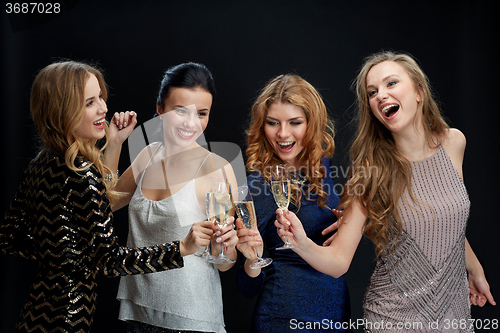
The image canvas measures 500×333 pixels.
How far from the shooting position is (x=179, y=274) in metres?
2.27

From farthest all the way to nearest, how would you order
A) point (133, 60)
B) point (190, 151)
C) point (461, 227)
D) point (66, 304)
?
1. point (133, 60)
2. point (190, 151)
3. point (461, 227)
4. point (66, 304)

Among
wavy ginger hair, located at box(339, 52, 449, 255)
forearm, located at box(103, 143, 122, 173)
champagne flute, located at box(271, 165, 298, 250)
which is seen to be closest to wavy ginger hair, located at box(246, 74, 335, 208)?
wavy ginger hair, located at box(339, 52, 449, 255)

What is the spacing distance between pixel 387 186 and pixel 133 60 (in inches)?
91.0

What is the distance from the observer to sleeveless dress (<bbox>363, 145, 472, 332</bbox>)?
2.07 meters

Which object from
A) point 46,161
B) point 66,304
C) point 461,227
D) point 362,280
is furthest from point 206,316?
point 362,280

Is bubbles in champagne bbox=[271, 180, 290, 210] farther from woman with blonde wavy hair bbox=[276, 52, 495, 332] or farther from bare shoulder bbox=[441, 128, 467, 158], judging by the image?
bare shoulder bbox=[441, 128, 467, 158]

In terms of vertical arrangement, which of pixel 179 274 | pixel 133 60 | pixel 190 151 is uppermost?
pixel 133 60

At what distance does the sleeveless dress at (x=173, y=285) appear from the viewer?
2.23 metres

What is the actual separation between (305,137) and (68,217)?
4.24 feet

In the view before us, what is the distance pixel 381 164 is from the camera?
7.32ft

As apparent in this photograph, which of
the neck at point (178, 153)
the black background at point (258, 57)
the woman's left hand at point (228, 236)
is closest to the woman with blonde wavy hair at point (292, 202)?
the woman's left hand at point (228, 236)

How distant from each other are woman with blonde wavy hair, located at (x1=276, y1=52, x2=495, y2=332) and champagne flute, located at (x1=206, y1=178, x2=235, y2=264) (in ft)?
0.83

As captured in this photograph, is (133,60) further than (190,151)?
Yes

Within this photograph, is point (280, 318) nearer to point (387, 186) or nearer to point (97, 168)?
point (387, 186)
